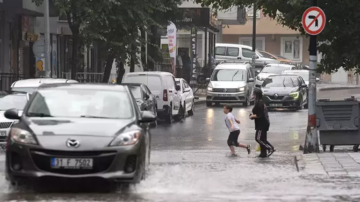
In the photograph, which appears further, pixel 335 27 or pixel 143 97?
pixel 143 97

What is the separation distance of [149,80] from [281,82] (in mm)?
9127

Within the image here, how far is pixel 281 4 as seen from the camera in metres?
19.3

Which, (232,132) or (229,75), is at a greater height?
(229,75)

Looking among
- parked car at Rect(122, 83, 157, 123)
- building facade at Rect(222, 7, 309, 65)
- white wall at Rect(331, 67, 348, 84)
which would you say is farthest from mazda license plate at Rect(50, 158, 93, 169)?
building facade at Rect(222, 7, 309, 65)

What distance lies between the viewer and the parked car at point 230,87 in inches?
1427

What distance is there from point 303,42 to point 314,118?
53470mm

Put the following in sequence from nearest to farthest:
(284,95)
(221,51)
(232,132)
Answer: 1. (232,132)
2. (284,95)
3. (221,51)

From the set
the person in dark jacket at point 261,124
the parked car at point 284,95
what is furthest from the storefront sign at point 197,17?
the person in dark jacket at point 261,124

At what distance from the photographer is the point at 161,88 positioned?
2731 cm

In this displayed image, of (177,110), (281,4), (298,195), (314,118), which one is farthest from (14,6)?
(298,195)

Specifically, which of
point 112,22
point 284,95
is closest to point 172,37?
point 284,95

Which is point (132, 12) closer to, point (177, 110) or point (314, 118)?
point (177, 110)

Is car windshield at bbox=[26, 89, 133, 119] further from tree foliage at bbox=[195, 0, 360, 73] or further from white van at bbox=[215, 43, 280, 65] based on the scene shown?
white van at bbox=[215, 43, 280, 65]

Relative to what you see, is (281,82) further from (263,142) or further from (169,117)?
(263,142)
